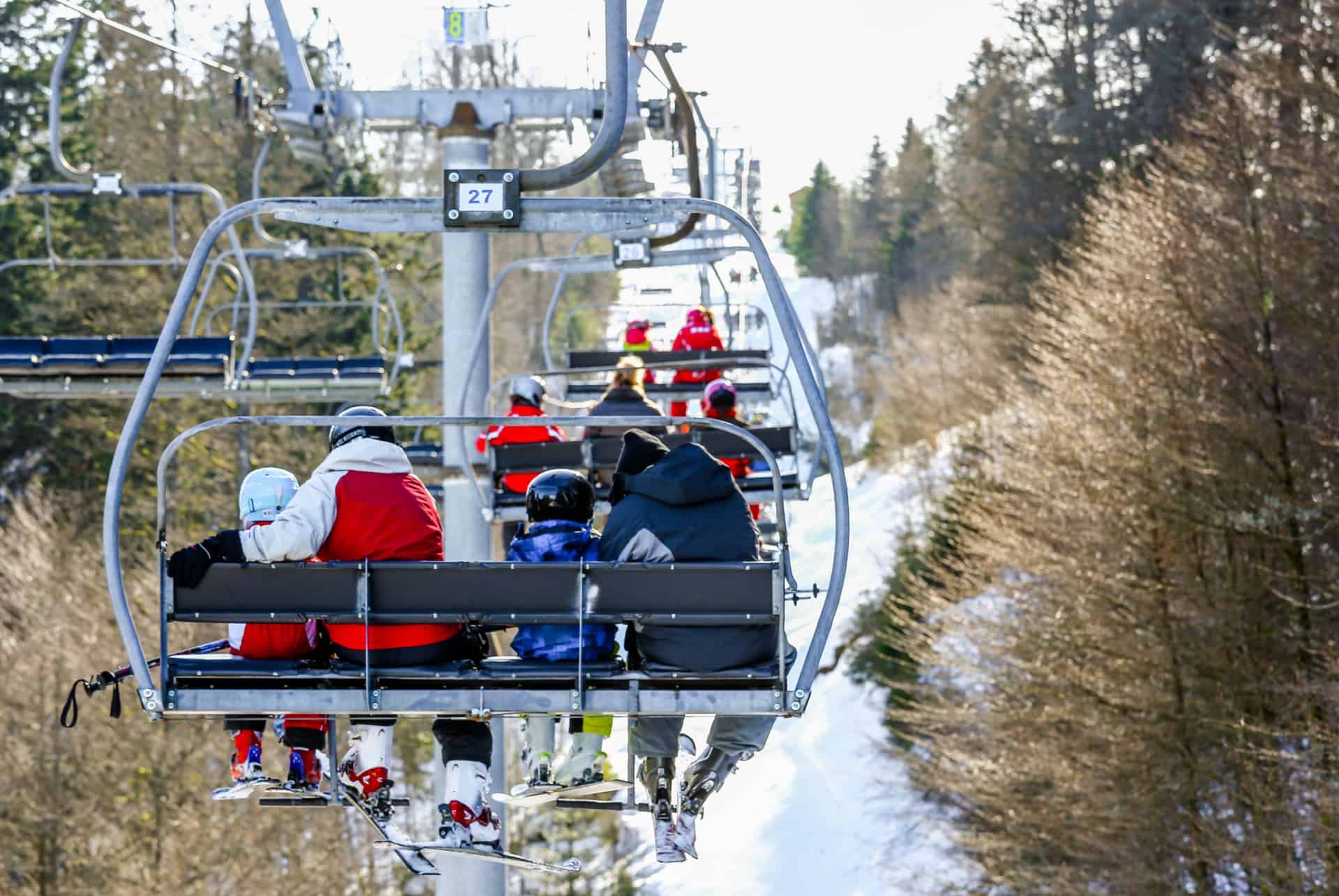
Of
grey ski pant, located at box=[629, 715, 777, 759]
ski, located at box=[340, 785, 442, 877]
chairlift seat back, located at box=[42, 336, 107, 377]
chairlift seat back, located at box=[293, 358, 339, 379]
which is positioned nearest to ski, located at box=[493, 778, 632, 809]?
grey ski pant, located at box=[629, 715, 777, 759]

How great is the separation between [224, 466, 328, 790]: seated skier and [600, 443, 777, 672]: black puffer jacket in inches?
42.5

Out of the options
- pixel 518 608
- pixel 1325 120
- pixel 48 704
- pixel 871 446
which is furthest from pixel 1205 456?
pixel 871 446

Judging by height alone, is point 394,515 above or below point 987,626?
above

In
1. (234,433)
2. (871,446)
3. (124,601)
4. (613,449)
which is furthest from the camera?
(871,446)

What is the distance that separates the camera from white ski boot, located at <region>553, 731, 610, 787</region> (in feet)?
22.3

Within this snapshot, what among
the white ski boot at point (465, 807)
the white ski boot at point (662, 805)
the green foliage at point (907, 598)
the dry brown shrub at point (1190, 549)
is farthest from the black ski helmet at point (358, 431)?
the green foliage at point (907, 598)

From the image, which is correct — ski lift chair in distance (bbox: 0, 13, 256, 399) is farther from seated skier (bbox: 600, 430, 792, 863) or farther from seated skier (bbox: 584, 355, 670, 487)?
seated skier (bbox: 600, 430, 792, 863)

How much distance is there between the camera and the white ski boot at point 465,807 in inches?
255

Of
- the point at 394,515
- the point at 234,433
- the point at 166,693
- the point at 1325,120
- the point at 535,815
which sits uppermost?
the point at 1325,120

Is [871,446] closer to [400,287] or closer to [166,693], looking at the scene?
[400,287]

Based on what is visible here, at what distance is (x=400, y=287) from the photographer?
3600 cm

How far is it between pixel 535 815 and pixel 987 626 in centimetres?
729

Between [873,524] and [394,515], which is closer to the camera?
[394,515]

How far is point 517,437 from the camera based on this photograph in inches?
478
